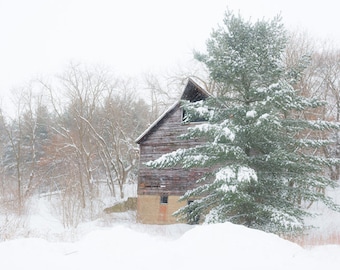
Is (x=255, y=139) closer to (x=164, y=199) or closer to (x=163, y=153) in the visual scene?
(x=163, y=153)

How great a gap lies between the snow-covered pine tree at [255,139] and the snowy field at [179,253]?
156 inches

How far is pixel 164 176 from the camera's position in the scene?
2030cm

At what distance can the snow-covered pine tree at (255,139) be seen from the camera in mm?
11055

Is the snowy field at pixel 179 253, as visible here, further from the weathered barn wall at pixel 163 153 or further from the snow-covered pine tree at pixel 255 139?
the weathered barn wall at pixel 163 153

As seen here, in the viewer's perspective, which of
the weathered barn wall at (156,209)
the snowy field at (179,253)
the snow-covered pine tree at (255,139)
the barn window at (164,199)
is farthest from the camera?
the barn window at (164,199)

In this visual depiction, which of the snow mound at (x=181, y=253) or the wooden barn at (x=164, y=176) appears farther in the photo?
the wooden barn at (x=164, y=176)

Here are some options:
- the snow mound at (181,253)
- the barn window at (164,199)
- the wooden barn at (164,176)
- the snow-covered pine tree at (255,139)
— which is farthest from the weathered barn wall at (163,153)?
the snow mound at (181,253)

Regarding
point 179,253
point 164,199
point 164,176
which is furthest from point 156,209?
point 179,253

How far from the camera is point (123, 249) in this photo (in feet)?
20.3

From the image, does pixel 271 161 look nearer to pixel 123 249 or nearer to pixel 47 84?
pixel 123 249

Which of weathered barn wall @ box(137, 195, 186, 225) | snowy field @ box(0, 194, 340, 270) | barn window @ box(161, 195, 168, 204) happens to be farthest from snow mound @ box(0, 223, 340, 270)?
barn window @ box(161, 195, 168, 204)

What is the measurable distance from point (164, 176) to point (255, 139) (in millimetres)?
9185

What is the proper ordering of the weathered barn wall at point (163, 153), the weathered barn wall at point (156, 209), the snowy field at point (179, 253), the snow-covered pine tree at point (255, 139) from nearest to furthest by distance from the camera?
1. the snowy field at point (179, 253)
2. the snow-covered pine tree at point (255, 139)
3. the weathered barn wall at point (156, 209)
4. the weathered barn wall at point (163, 153)

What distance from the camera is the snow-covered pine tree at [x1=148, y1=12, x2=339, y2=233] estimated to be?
36.3 feet
